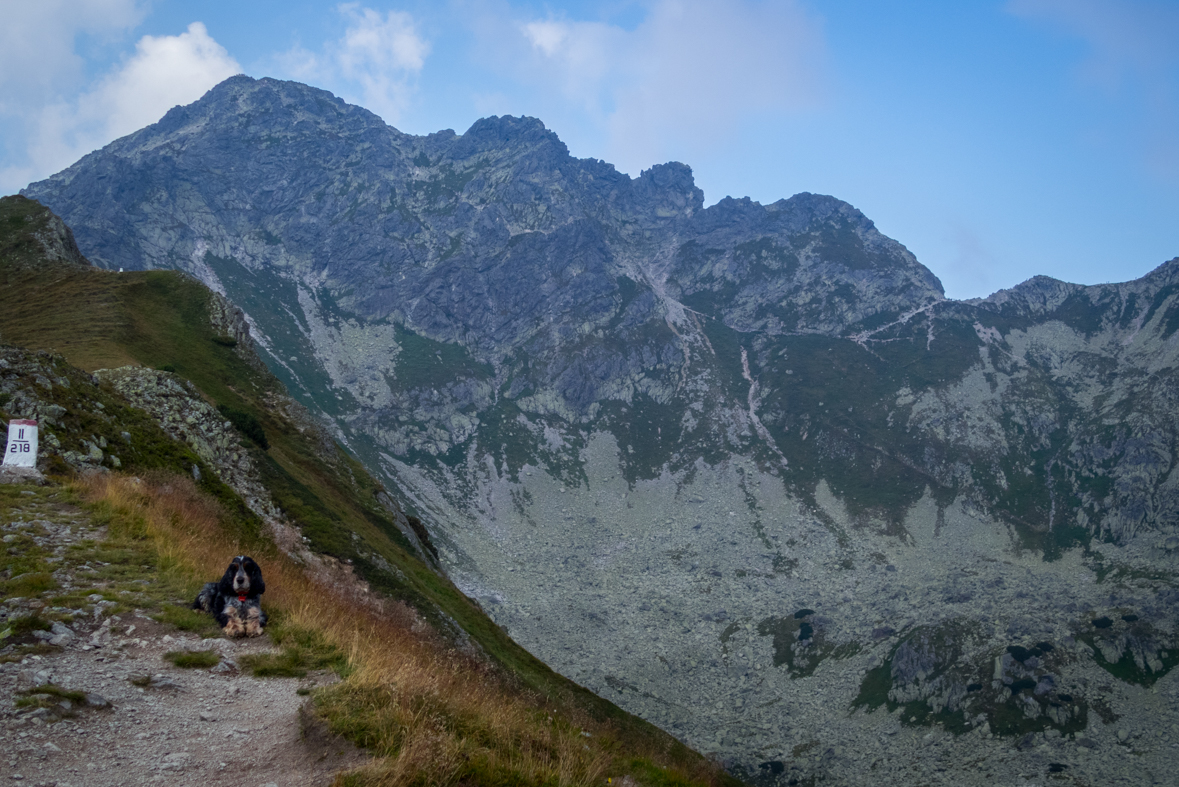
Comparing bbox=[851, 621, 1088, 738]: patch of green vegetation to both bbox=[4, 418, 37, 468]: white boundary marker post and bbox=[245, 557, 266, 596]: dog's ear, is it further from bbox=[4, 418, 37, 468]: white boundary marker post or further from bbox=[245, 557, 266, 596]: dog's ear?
bbox=[4, 418, 37, 468]: white boundary marker post

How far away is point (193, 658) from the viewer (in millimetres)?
8930

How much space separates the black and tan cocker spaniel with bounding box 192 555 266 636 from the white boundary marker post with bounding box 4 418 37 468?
Answer: 23.1ft

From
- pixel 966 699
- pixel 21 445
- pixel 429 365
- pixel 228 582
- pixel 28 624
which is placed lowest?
pixel 966 699

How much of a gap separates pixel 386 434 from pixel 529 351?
188 feet

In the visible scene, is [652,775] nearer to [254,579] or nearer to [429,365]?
[254,579]

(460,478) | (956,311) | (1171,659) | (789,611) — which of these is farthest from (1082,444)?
(460,478)

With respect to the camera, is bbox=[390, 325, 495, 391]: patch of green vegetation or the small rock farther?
bbox=[390, 325, 495, 391]: patch of green vegetation

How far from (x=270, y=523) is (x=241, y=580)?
14.0 meters

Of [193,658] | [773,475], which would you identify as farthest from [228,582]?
[773,475]

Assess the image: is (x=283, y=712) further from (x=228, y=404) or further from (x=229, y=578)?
(x=228, y=404)

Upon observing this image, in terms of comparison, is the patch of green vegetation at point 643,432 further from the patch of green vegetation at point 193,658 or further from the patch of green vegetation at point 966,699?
the patch of green vegetation at point 193,658

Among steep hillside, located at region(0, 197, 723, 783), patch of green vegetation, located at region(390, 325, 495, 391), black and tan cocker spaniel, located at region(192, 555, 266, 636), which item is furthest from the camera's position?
patch of green vegetation, located at region(390, 325, 495, 391)

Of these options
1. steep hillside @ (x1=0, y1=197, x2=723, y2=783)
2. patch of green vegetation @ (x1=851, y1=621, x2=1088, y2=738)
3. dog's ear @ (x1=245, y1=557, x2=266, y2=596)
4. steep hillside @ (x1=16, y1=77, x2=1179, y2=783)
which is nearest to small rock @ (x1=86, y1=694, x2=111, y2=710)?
steep hillside @ (x1=0, y1=197, x2=723, y2=783)

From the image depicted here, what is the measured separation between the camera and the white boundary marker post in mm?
13656
